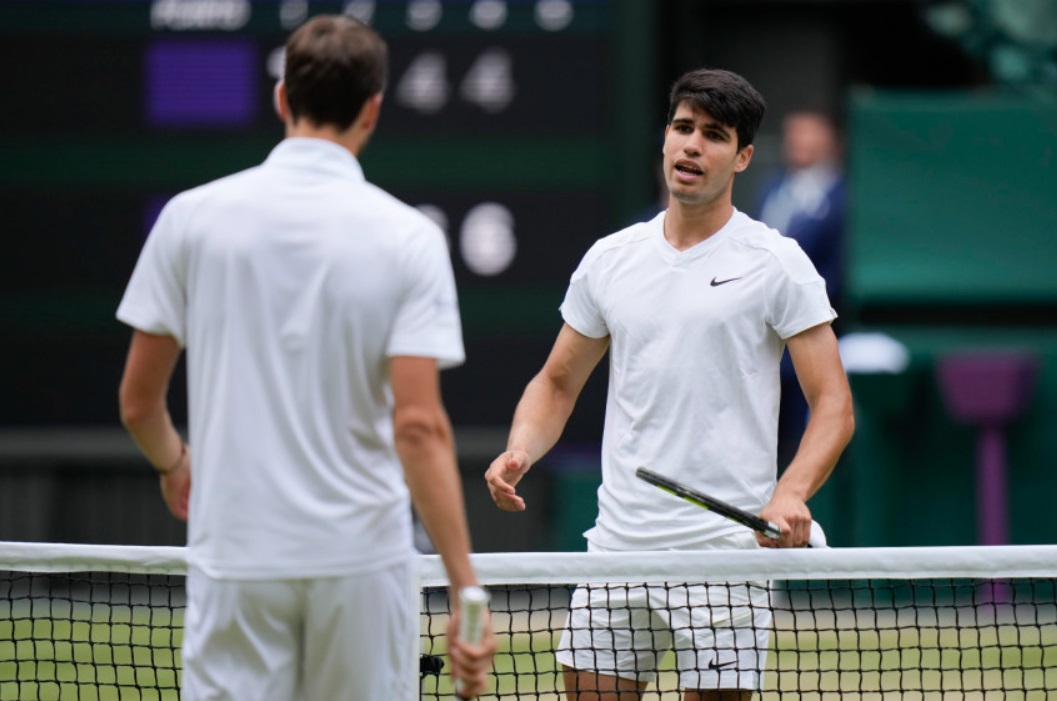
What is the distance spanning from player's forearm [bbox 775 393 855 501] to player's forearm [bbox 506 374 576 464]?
2.03ft

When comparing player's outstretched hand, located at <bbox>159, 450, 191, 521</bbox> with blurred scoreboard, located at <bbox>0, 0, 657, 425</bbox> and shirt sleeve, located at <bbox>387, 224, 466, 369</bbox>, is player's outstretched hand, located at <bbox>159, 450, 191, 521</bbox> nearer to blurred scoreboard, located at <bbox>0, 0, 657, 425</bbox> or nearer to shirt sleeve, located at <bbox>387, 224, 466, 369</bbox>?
shirt sleeve, located at <bbox>387, 224, 466, 369</bbox>

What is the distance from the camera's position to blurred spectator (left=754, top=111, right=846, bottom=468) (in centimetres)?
867

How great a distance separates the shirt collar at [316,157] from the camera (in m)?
3.25

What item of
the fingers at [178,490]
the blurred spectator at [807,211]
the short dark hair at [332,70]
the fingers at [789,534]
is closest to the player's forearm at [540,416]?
the fingers at [789,534]

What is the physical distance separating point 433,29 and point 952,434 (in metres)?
2.93

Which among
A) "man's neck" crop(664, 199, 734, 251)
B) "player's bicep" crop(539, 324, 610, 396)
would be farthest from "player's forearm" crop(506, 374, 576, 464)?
"man's neck" crop(664, 199, 734, 251)

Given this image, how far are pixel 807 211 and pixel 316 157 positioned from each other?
18.6 ft

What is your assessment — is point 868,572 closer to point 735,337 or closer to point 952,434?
point 735,337

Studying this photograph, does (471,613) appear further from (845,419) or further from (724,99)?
(724,99)

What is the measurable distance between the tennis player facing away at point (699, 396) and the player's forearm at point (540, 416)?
0.06 metres

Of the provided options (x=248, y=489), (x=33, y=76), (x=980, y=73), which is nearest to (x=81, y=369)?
(x=33, y=76)

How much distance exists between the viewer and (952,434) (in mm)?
8680

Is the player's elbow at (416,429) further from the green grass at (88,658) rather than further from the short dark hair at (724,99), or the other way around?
the green grass at (88,658)

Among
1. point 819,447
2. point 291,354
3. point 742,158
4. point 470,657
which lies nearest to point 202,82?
point 742,158
